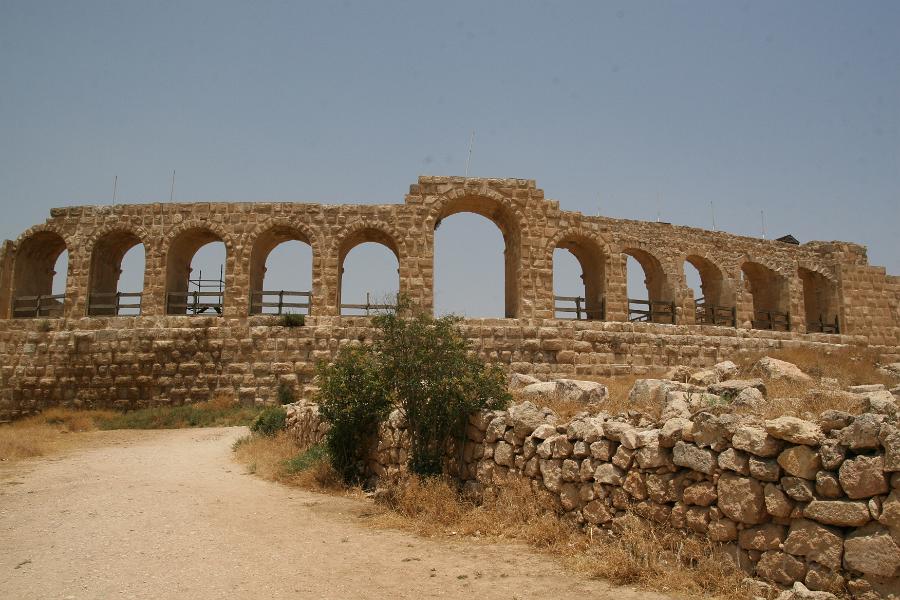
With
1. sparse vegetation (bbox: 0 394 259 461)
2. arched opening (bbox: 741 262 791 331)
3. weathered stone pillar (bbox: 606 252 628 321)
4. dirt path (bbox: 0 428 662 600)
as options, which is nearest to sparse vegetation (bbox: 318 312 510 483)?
dirt path (bbox: 0 428 662 600)

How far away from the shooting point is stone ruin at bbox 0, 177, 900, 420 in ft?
60.1

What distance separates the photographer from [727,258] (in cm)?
2153

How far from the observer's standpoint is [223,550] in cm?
711

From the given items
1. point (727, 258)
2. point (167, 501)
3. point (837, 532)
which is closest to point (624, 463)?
point (837, 532)

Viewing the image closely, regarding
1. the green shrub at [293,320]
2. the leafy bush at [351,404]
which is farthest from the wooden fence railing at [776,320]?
the leafy bush at [351,404]

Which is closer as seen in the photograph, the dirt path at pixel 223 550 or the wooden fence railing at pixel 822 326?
the dirt path at pixel 223 550

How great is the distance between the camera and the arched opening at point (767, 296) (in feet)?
72.2

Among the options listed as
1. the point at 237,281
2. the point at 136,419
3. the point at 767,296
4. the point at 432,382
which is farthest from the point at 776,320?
the point at 136,419

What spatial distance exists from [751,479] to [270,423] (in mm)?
11632

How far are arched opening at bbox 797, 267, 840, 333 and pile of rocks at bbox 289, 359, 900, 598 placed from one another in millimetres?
17634

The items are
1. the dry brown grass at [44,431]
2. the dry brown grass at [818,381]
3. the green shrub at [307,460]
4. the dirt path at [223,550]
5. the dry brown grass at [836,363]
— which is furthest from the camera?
the dry brown grass at [836,363]

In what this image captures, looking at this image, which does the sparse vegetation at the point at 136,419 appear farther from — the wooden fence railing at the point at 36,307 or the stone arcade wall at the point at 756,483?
the stone arcade wall at the point at 756,483

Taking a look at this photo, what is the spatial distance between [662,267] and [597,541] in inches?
601

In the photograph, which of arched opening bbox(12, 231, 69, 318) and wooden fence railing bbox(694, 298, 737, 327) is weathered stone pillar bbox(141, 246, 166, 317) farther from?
wooden fence railing bbox(694, 298, 737, 327)
